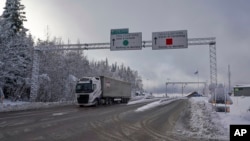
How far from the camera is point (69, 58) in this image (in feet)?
187

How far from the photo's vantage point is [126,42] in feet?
120

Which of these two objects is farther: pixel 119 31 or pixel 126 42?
pixel 119 31

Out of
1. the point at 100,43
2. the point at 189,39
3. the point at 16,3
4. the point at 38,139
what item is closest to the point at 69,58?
the point at 16,3

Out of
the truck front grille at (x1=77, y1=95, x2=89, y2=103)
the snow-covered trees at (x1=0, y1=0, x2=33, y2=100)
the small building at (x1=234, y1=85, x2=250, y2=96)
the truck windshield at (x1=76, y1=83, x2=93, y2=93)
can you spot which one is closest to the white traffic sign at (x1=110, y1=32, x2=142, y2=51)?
the truck windshield at (x1=76, y1=83, x2=93, y2=93)

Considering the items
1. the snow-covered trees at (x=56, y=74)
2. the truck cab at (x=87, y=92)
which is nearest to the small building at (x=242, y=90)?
the snow-covered trees at (x=56, y=74)

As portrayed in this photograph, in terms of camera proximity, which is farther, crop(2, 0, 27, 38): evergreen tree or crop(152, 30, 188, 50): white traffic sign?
crop(2, 0, 27, 38): evergreen tree

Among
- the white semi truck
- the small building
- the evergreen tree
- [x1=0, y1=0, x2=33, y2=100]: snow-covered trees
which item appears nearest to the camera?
the white semi truck

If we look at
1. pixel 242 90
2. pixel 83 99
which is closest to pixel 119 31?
pixel 83 99

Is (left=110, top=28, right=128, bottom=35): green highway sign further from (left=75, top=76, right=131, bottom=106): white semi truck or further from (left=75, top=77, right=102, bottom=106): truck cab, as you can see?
(left=75, top=77, right=102, bottom=106): truck cab

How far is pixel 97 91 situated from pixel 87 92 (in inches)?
70.6

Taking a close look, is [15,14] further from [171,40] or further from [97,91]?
[171,40]

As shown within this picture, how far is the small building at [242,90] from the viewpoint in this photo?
92400mm

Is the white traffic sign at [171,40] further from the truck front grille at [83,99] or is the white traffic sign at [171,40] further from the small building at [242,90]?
the small building at [242,90]

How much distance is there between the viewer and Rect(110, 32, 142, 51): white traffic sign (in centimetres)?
3625
